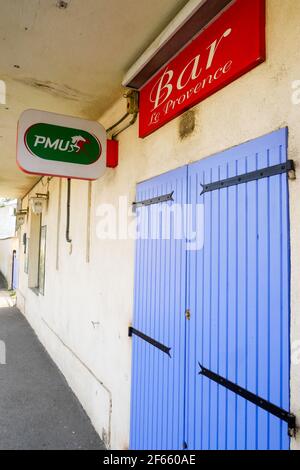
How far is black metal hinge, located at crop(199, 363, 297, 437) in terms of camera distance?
1.30 meters

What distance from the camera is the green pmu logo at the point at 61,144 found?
2559 mm

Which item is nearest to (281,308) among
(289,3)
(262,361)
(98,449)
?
(262,361)

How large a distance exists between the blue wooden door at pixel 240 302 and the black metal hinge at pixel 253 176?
0.07 feet

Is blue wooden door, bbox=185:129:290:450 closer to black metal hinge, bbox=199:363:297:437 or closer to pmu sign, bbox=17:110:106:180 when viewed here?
black metal hinge, bbox=199:363:297:437

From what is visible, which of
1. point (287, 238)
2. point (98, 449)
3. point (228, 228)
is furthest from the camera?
point (98, 449)

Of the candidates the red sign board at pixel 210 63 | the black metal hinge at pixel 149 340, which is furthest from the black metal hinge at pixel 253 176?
the black metal hinge at pixel 149 340

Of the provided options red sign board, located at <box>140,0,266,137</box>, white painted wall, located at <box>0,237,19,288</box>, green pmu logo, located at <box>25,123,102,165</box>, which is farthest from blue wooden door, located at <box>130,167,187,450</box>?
white painted wall, located at <box>0,237,19,288</box>

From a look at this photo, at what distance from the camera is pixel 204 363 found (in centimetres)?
181

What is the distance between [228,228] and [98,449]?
2.56m

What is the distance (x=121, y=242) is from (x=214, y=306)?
1.43 meters

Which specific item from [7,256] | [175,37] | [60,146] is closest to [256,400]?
[175,37]

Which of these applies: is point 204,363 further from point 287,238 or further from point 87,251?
point 87,251

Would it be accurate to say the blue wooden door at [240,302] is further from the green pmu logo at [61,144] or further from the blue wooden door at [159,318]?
the green pmu logo at [61,144]

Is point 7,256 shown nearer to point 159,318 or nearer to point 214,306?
point 159,318
